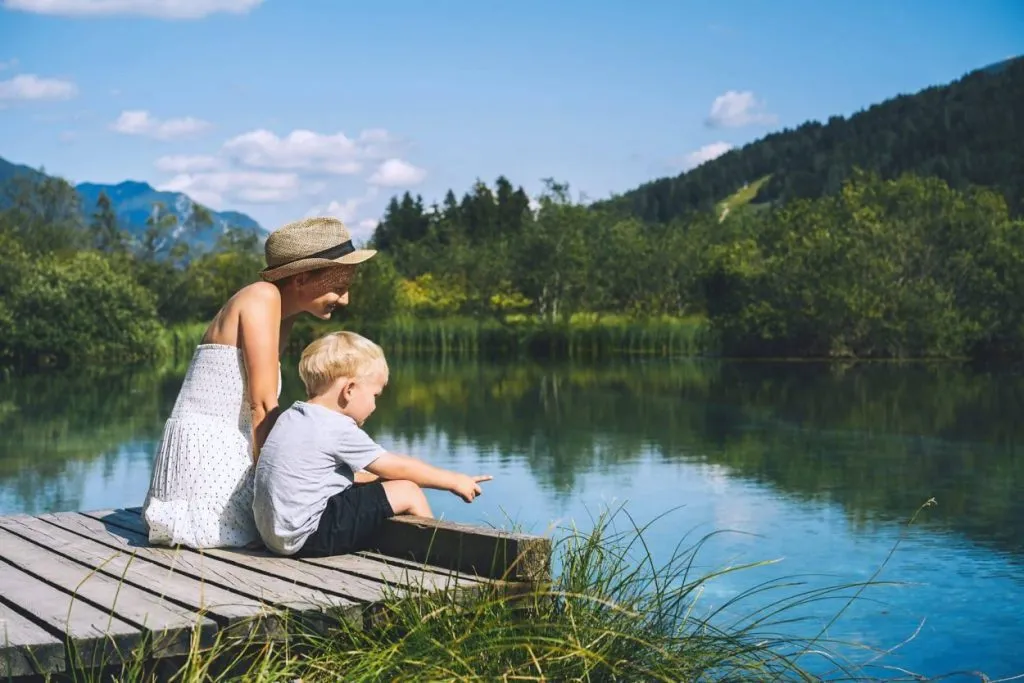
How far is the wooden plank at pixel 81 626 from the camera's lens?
264 centimetres

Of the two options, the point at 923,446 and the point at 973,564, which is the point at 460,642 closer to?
the point at 973,564

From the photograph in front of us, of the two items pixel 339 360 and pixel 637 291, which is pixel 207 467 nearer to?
pixel 339 360

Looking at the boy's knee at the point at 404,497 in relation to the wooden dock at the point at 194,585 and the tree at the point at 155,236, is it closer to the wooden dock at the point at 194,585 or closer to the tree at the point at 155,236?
the wooden dock at the point at 194,585

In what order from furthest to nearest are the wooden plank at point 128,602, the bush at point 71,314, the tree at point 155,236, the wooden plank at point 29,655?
the tree at point 155,236 < the bush at point 71,314 < the wooden plank at point 128,602 < the wooden plank at point 29,655

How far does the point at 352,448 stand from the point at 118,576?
708 mm

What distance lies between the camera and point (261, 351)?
371 centimetres

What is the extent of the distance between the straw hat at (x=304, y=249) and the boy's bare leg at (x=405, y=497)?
68cm

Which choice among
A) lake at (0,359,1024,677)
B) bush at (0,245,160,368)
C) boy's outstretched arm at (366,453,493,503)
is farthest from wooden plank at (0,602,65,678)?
bush at (0,245,160,368)

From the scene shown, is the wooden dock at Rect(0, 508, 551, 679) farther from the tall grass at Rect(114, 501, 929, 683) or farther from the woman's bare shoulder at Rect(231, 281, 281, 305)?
the woman's bare shoulder at Rect(231, 281, 281, 305)

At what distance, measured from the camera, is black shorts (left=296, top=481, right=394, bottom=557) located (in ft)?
11.6

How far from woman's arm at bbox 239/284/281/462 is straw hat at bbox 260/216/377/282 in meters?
0.10

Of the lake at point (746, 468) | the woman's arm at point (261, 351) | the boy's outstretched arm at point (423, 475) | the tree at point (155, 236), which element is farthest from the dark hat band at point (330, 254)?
the tree at point (155, 236)

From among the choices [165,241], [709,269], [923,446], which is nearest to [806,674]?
[923,446]

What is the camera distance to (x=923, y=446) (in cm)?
1287
